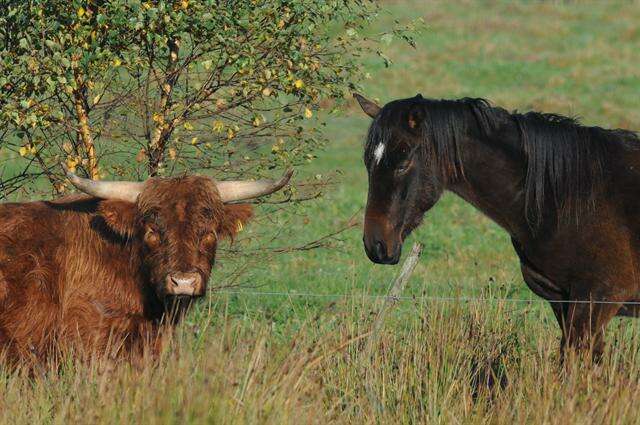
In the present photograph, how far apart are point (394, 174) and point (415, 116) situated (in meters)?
0.40

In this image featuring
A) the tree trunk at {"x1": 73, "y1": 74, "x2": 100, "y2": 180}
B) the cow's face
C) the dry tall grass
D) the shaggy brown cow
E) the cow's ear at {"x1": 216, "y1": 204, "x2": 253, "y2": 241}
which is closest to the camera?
the dry tall grass

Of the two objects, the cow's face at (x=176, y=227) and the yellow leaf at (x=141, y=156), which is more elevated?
the yellow leaf at (x=141, y=156)

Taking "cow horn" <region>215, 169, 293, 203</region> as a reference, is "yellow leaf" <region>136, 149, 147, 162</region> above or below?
above

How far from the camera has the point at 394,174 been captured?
7680mm

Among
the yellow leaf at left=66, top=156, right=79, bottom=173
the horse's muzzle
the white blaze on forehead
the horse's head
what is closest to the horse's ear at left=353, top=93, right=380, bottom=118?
the horse's head

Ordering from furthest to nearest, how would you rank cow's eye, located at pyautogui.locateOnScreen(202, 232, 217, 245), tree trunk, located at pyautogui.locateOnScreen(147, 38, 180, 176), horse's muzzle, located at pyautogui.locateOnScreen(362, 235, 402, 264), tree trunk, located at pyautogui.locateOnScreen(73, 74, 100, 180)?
tree trunk, located at pyautogui.locateOnScreen(147, 38, 180, 176), tree trunk, located at pyautogui.locateOnScreen(73, 74, 100, 180), horse's muzzle, located at pyautogui.locateOnScreen(362, 235, 402, 264), cow's eye, located at pyautogui.locateOnScreen(202, 232, 217, 245)

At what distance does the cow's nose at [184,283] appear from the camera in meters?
7.09

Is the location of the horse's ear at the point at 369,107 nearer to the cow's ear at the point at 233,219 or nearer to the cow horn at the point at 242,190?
the cow horn at the point at 242,190

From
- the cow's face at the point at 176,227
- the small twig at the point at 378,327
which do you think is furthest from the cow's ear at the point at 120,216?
the small twig at the point at 378,327

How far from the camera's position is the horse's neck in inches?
307

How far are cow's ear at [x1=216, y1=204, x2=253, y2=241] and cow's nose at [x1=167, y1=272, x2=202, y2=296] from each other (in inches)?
26.0

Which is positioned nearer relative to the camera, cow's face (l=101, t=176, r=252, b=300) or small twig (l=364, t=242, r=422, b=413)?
small twig (l=364, t=242, r=422, b=413)

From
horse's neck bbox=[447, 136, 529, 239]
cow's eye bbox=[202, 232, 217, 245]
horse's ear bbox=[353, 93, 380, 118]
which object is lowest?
cow's eye bbox=[202, 232, 217, 245]

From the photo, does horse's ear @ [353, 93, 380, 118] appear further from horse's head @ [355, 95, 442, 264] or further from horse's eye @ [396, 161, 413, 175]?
horse's eye @ [396, 161, 413, 175]
